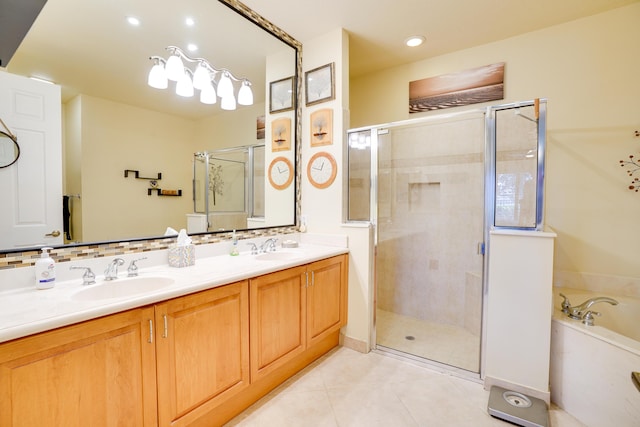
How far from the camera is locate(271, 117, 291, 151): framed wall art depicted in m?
2.59

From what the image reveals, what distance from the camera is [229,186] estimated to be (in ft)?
7.43

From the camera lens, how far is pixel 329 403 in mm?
1776

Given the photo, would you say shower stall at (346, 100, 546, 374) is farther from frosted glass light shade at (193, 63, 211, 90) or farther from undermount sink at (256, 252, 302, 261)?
frosted glass light shade at (193, 63, 211, 90)

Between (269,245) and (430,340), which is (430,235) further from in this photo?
(269,245)

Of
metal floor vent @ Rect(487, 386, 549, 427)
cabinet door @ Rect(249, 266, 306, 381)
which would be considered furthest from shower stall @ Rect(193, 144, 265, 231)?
metal floor vent @ Rect(487, 386, 549, 427)

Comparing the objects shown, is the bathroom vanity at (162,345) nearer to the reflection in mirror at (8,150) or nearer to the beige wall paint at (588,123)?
the reflection in mirror at (8,150)

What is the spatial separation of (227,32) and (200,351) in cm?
221

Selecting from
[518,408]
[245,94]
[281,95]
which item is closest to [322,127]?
[281,95]

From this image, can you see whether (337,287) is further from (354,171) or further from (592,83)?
(592,83)

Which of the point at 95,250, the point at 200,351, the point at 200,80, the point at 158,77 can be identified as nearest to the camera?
the point at 200,351

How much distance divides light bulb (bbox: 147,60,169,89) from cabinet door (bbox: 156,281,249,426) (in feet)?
4.51

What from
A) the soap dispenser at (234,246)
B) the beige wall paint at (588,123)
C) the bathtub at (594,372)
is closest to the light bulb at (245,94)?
the soap dispenser at (234,246)

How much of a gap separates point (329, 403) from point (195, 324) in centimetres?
104

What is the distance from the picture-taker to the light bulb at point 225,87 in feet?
7.09
